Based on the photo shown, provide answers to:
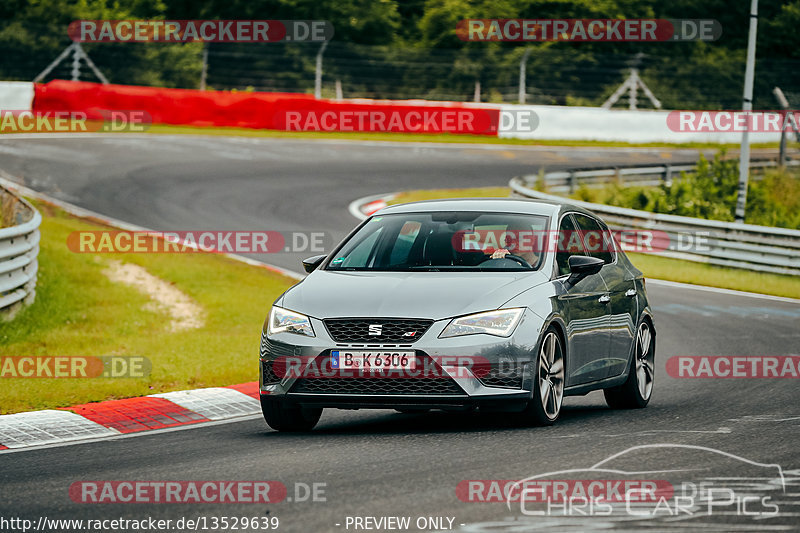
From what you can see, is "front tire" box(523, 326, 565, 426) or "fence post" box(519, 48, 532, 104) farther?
"fence post" box(519, 48, 532, 104)

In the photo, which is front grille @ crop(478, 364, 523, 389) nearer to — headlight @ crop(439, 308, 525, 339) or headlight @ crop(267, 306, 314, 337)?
headlight @ crop(439, 308, 525, 339)

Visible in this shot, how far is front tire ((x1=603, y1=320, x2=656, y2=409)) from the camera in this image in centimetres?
1043

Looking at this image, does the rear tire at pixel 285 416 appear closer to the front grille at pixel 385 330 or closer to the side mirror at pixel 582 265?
the front grille at pixel 385 330

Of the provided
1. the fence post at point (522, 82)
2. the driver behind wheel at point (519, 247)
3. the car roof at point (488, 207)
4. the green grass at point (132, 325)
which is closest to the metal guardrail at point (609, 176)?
the fence post at point (522, 82)

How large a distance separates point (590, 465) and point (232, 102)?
1328 inches

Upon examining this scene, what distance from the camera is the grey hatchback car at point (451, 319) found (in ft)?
27.1

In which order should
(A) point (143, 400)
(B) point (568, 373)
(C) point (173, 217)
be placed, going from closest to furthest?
1. (B) point (568, 373)
2. (A) point (143, 400)
3. (C) point (173, 217)

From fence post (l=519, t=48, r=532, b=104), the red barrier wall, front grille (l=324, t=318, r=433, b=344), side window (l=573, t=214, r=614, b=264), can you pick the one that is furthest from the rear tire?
fence post (l=519, t=48, r=532, b=104)

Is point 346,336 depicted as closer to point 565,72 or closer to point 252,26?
point 565,72

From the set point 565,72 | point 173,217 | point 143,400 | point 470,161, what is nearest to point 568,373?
point 143,400

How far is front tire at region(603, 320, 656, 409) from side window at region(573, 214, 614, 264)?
0.70 metres

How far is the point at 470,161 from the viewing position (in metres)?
36.3
